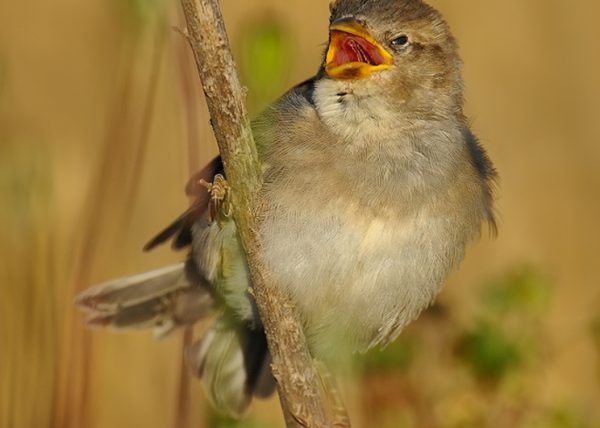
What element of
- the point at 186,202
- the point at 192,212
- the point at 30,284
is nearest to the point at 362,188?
the point at 192,212

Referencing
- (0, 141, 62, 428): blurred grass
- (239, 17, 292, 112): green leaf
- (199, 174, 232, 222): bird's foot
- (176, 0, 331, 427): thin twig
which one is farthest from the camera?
(199, 174, 232, 222): bird's foot

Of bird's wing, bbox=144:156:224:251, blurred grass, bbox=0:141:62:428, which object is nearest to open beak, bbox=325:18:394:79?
bird's wing, bbox=144:156:224:251

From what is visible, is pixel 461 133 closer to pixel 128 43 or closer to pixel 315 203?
pixel 315 203

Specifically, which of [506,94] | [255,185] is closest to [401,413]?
[255,185]

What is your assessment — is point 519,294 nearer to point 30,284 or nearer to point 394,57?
point 394,57

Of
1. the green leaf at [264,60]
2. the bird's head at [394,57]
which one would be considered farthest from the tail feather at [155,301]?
the green leaf at [264,60]

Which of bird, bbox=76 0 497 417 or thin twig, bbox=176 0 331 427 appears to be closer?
thin twig, bbox=176 0 331 427

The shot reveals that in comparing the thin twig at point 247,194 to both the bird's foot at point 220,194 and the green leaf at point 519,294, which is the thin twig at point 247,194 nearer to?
the bird's foot at point 220,194

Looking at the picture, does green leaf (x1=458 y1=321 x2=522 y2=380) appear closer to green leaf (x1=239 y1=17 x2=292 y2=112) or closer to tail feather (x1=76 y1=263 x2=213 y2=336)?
tail feather (x1=76 y1=263 x2=213 y2=336)
